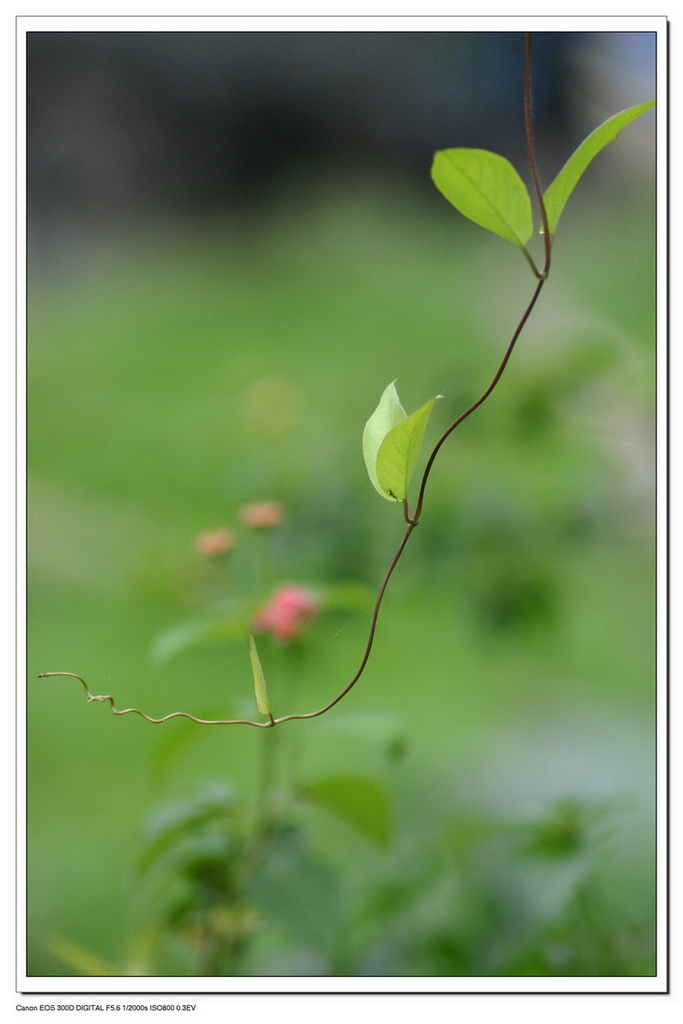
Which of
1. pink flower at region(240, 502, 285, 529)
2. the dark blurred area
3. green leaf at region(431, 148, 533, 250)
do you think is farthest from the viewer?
the dark blurred area

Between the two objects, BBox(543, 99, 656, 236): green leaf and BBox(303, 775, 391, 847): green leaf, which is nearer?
BBox(543, 99, 656, 236): green leaf

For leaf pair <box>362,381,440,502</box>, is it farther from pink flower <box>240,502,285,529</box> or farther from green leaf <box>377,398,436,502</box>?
pink flower <box>240,502,285,529</box>

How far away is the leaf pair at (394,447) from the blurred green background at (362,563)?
0.45 ft

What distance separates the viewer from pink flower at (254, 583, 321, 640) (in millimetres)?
342

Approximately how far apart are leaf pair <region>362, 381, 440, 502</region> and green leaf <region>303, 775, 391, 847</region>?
0.16m

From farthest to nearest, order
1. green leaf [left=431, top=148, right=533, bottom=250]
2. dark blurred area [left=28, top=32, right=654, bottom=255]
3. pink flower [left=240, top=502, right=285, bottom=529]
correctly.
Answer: dark blurred area [left=28, top=32, right=654, bottom=255] → pink flower [left=240, top=502, right=285, bottom=529] → green leaf [left=431, top=148, right=533, bottom=250]

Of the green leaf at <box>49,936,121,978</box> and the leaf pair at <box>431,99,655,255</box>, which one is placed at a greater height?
the leaf pair at <box>431,99,655,255</box>

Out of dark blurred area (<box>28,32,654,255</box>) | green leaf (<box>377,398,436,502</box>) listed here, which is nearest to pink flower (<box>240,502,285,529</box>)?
green leaf (<box>377,398,436,502</box>)

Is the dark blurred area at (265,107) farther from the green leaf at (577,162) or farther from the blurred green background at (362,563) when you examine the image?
the green leaf at (577,162)

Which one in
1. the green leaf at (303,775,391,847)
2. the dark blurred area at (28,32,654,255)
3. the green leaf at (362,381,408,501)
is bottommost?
the green leaf at (303,775,391,847)

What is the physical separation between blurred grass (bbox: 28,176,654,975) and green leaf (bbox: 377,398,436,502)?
153mm

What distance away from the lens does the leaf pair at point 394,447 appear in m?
0.21


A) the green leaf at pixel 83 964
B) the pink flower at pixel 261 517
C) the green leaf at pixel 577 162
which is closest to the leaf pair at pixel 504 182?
the green leaf at pixel 577 162
